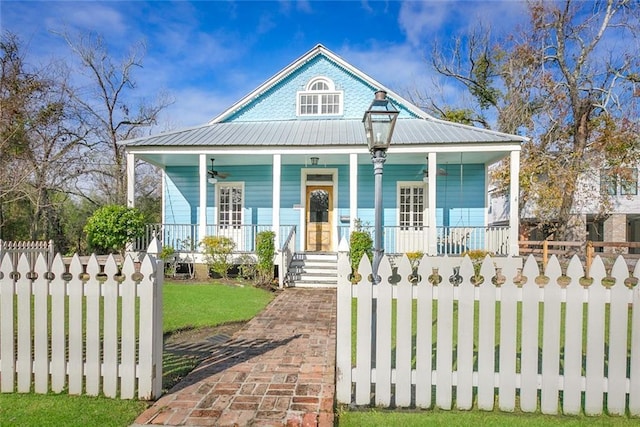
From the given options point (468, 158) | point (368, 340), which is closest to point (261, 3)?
point (468, 158)

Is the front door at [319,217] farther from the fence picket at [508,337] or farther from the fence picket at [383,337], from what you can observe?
the fence picket at [508,337]

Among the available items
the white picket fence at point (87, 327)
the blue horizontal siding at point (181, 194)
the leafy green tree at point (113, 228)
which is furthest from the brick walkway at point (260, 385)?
the blue horizontal siding at point (181, 194)

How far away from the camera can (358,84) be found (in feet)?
41.8

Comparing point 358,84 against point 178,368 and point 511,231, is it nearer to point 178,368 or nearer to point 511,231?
point 511,231

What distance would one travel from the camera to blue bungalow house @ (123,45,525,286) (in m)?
10.3

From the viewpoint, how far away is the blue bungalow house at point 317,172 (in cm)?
1028

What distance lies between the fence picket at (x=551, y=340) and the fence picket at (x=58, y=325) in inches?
161

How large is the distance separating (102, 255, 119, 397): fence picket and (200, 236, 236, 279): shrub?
698 centimetres

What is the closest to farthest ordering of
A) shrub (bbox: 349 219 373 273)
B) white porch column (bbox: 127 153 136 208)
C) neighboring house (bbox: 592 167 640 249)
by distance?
shrub (bbox: 349 219 373 273) < white porch column (bbox: 127 153 136 208) < neighboring house (bbox: 592 167 640 249)

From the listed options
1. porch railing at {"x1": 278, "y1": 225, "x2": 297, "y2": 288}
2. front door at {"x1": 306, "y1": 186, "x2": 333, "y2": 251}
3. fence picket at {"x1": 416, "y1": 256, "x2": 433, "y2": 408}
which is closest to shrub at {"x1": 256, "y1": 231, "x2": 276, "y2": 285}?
porch railing at {"x1": 278, "y1": 225, "x2": 297, "y2": 288}

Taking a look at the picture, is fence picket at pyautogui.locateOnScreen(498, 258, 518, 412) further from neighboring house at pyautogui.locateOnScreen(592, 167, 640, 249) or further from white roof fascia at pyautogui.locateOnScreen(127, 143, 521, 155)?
neighboring house at pyautogui.locateOnScreen(592, 167, 640, 249)

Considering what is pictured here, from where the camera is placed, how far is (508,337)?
9.05 feet

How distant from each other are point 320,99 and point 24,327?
11.6 metres

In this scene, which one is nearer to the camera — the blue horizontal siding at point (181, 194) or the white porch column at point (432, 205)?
the white porch column at point (432, 205)
